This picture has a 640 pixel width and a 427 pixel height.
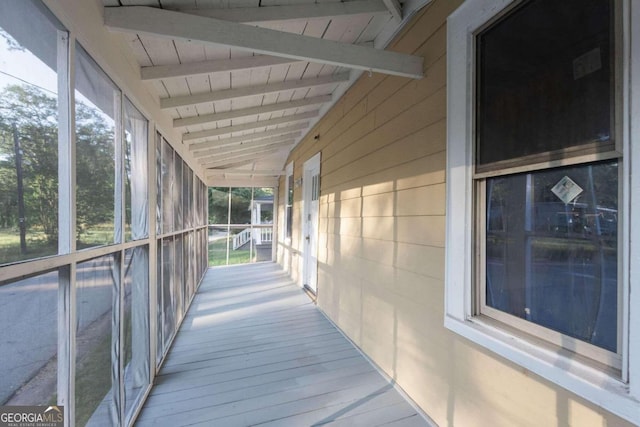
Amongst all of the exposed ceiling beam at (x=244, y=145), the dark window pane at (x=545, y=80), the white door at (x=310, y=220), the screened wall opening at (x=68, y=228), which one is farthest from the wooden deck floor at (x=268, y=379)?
the exposed ceiling beam at (x=244, y=145)

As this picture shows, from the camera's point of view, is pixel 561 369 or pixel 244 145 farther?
pixel 244 145

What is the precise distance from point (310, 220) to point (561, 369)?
381 cm

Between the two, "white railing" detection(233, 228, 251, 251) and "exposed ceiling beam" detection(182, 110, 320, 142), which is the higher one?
"exposed ceiling beam" detection(182, 110, 320, 142)

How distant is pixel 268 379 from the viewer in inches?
85.4

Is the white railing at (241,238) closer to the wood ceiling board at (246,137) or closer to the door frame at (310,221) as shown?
the door frame at (310,221)

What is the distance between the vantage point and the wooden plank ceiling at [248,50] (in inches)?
54.4

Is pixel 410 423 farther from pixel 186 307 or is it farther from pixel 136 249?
pixel 186 307

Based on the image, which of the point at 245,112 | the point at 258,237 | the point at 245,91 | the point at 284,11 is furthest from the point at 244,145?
the point at 258,237

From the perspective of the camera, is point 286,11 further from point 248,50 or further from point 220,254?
point 220,254

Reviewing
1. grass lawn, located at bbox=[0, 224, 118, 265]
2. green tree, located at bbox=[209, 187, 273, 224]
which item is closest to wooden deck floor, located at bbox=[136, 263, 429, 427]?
grass lawn, located at bbox=[0, 224, 118, 265]

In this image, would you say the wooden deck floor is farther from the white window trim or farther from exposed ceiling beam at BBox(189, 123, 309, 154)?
exposed ceiling beam at BBox(189, 123, 309, 154)

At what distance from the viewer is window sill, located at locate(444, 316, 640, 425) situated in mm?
868

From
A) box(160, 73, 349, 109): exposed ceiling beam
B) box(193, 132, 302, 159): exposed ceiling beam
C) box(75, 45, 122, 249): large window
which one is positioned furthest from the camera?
box(193, 132, 302, 159): exposed ceiling beam

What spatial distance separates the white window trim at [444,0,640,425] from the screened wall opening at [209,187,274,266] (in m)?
7.21
